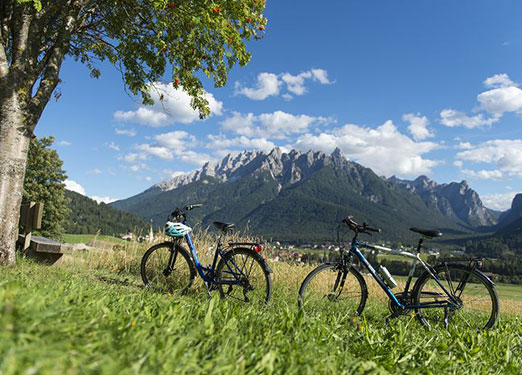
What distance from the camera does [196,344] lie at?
2402 mm

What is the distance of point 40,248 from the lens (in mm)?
7566

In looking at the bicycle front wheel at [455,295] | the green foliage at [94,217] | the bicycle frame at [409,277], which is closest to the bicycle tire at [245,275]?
the bicycle frame at [409,277]

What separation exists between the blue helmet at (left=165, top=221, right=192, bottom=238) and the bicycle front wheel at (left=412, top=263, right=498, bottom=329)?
140 inches

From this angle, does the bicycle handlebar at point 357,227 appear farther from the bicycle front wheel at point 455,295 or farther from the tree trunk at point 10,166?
the tree trunk at point 10,166

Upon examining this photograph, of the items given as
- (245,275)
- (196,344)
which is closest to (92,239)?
(245,275)

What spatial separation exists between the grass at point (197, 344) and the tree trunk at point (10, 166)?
369 cm

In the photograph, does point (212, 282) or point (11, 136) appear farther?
point (11, 136)

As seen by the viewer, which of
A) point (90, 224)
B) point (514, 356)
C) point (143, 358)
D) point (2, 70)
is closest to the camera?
point (143, 358)

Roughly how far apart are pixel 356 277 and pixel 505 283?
292 ft

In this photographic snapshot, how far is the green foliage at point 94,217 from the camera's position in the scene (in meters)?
98.0

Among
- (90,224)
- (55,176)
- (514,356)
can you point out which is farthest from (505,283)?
(90,224)

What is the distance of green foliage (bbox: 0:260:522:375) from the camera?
5.65ft

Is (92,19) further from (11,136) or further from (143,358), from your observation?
(143,358)

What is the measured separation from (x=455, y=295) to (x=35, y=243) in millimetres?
7929
